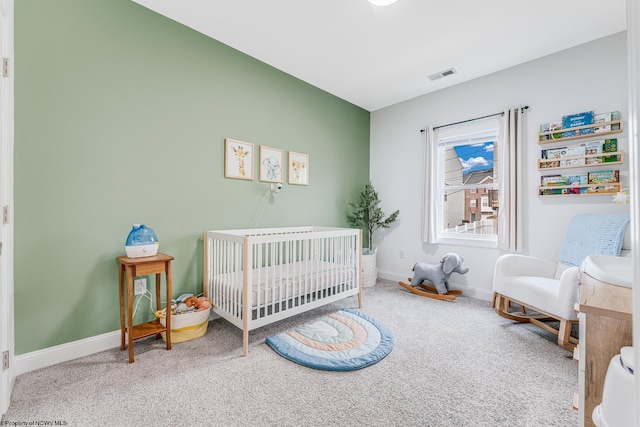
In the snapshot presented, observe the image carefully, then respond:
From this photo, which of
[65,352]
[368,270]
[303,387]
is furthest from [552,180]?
[65,352]

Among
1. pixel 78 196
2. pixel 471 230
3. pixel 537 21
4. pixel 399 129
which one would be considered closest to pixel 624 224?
pixel 471 230

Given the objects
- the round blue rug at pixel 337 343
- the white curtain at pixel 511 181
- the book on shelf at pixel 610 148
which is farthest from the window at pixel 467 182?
the round blue rug at pixel 337 343

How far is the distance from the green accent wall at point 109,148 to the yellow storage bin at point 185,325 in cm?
28

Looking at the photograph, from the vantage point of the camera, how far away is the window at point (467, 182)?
3.24 meters

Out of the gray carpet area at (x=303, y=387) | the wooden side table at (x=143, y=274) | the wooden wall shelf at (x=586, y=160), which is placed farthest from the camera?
the wooden wall shelf at (x=586, y=160)

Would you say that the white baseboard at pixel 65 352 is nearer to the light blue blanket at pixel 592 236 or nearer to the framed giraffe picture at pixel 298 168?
the framed giraffe picture at pixel 298 168

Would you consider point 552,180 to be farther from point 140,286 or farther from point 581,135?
point 140,286

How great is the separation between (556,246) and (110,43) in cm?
415

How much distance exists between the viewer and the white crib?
6.63 feet

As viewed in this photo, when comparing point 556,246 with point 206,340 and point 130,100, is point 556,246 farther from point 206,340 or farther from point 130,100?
point 130,100

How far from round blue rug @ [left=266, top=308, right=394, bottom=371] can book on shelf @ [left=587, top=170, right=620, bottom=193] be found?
2214 millimetres

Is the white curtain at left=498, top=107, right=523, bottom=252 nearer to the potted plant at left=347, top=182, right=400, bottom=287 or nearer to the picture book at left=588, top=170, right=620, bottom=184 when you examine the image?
the picture book at left=588, top=170, right=620, bottom=184

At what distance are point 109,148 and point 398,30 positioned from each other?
8.05 feet

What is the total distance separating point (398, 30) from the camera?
233cm
